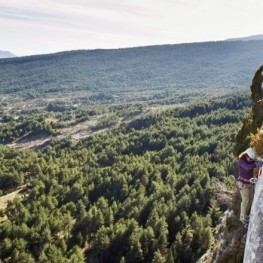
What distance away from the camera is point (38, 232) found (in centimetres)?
9856

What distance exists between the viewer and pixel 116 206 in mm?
111625

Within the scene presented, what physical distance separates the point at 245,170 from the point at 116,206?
9610 cm

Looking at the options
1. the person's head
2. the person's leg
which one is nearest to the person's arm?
the person's head

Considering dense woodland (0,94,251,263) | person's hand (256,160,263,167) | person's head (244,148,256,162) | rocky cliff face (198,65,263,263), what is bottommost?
dense woodland (0,94,251,263)

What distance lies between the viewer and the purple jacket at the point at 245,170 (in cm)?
1771

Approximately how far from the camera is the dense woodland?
292 ft

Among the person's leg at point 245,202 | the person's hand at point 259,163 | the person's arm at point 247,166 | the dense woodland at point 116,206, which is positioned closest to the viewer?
the person's hand at point 259,163

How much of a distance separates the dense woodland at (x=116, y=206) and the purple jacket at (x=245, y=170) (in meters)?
47.2

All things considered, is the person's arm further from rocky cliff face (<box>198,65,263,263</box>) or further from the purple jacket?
rocky cliff face (<box>198,65,263,263</box>)

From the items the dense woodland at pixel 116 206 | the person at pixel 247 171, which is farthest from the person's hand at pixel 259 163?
the dense woodland at pixel 116 206

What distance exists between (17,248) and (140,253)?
27.9m

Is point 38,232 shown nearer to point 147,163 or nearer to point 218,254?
point 147,163

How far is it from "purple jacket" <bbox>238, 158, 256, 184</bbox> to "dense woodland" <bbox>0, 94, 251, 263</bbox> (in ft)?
155

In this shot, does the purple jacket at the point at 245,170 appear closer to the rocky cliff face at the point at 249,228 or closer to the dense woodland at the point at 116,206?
the rocky cliff face at the point at 249,228
